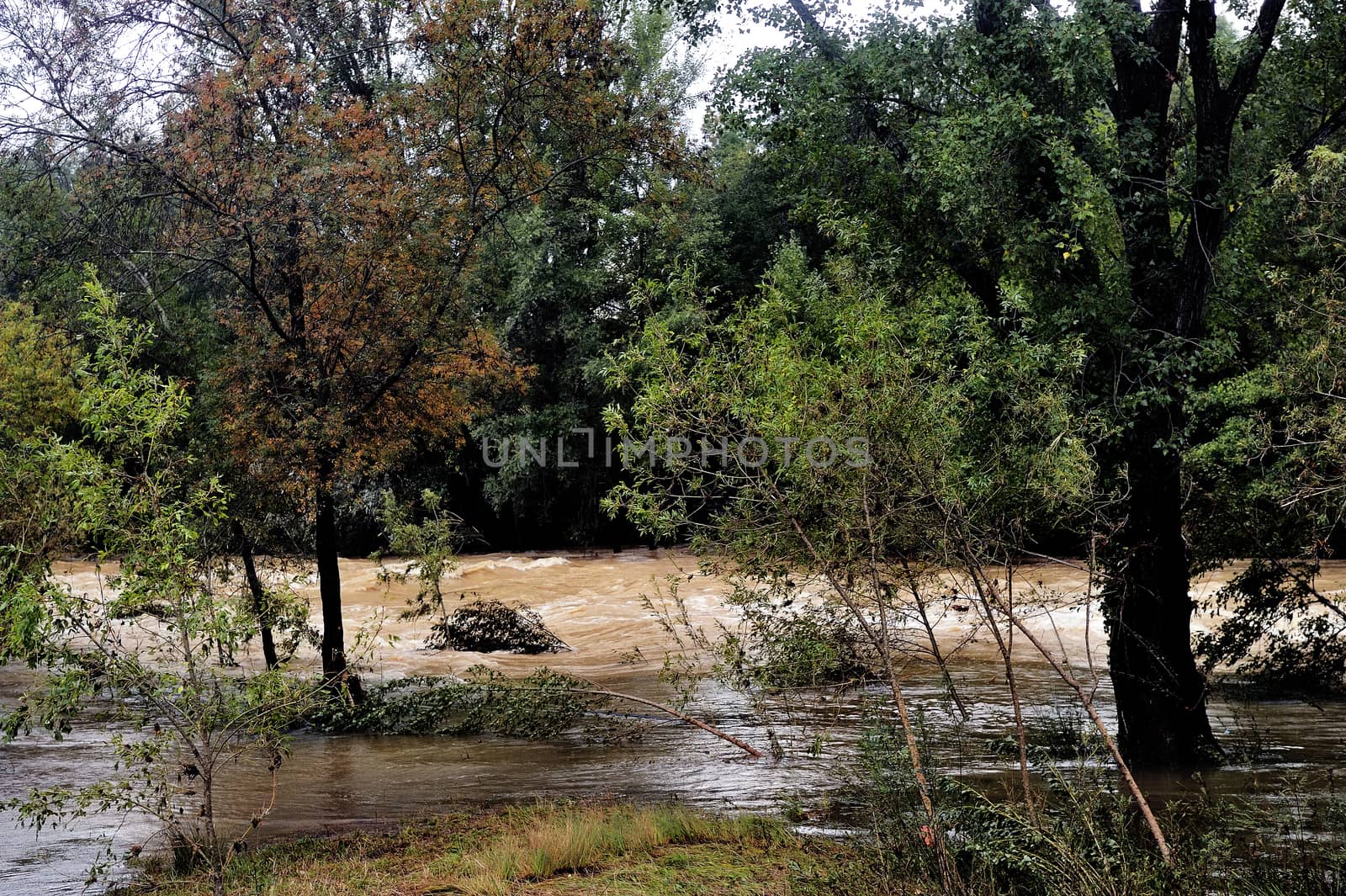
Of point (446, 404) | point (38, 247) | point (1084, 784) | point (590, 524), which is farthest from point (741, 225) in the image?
point (1084, 784)

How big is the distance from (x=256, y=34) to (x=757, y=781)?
11.7 m

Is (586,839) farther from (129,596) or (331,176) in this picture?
(331,176)

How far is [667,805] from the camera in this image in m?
11.1

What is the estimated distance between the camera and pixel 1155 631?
11.8 m

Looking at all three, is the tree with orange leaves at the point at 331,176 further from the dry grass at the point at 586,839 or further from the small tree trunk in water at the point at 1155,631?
the small tree trunk in water at the point at 1155,631

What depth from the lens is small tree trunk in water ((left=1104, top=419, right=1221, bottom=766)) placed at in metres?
11.6

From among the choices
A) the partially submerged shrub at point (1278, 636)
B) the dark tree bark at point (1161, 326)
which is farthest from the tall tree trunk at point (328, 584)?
the partially submerged shrub at point (1278, 636)

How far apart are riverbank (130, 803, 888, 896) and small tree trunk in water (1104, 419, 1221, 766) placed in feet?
14.0

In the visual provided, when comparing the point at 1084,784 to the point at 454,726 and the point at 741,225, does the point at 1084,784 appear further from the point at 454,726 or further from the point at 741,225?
the point at 741,225

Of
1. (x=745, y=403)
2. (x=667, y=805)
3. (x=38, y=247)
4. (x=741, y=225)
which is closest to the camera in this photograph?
(x=745, y=403)

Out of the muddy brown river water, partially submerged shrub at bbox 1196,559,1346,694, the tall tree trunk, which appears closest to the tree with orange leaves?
the tall tree trunk

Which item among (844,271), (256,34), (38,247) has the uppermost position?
(256,34)

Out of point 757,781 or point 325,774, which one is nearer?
point 757,781

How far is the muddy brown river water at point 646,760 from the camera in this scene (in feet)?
36.1
